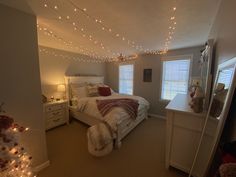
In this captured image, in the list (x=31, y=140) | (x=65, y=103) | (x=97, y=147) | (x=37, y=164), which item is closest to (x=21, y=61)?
(x=31, y=140)

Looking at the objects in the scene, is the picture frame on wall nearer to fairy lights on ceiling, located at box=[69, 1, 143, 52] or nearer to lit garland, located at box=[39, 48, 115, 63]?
lit garland, located at box=[39, 48, 115, 63]

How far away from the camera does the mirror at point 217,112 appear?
33.8 inches

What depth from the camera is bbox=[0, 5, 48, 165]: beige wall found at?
149 cm

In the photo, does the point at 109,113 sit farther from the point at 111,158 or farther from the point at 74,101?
the point at 74,101

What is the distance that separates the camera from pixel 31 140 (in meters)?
1.80

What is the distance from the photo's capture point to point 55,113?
3330mm

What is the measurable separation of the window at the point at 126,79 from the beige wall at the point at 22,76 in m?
3.63

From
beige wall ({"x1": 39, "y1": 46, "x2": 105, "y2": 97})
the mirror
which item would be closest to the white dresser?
the mirror

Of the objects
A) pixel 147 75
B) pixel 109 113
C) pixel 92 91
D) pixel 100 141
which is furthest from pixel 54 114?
pixel 147 75

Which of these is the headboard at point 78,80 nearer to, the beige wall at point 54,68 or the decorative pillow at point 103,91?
the beige wall at point 54,68

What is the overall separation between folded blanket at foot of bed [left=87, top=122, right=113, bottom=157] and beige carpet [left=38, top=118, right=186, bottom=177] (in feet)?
0.33

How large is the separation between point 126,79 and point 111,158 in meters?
3.43

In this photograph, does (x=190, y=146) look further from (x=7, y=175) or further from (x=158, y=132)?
(x=7, y=175)

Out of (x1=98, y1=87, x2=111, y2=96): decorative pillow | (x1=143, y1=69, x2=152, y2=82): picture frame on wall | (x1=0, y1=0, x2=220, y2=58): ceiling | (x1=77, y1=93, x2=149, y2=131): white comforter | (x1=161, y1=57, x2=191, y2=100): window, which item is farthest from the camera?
(x1=143, y1=69, x2=152, y2=82): picture frame on wall
